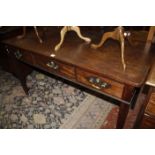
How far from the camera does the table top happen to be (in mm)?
861

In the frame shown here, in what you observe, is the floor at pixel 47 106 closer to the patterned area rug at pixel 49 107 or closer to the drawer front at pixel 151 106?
the patterned area rug at pixel 49 107

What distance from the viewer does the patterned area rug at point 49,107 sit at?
59.8 inches

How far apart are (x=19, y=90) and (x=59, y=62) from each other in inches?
42.5

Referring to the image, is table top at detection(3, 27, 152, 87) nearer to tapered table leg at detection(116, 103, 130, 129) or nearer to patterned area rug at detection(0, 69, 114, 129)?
tapered table leg at detection(116, 103, 130, 129)

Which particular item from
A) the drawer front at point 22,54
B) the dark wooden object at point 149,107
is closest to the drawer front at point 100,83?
the dark wooden object at point 149,107

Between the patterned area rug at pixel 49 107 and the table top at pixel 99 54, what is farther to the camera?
the patterned area rug at pixel 49 107

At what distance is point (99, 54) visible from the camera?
3.43 feet

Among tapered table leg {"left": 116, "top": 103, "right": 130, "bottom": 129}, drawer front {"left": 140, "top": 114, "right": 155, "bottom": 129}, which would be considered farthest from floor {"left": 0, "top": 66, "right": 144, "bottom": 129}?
drawer front {"left": 140, "top": 114, "right": 155, "bottom": 129}

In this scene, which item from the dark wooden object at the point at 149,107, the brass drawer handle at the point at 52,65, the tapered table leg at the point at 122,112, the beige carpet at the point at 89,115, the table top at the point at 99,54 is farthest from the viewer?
the beige carpet at the point at 89,115

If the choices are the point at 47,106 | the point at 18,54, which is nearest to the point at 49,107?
the point at 47,106

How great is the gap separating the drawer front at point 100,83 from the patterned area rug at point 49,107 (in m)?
0.58

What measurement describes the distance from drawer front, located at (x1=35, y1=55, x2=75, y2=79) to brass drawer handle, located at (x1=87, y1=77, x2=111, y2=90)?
0.48ft

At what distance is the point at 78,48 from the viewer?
1135mm
